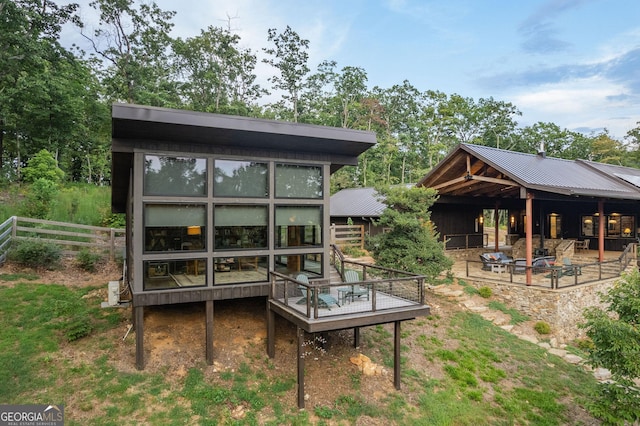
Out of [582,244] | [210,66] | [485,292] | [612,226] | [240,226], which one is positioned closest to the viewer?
[240,226]

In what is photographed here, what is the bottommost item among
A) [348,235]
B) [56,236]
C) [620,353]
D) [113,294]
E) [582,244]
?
[620,353]

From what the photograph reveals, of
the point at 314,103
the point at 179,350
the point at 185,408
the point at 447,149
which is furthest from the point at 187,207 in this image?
the point at 447,149

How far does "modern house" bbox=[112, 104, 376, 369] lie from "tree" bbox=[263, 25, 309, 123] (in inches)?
829

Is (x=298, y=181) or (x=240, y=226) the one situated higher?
(x=298, y=181)

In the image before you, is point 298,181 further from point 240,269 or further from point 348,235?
point 348,235

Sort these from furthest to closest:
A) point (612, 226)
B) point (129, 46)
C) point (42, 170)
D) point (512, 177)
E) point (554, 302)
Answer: point (129, 46), point (612, 226), point (42, 170), point (512, 177), point (554, 302)

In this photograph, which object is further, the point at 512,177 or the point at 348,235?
the point at 348,235

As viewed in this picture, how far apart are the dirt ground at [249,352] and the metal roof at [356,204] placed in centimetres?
1014

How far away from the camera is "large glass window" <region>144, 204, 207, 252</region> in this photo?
6.99m

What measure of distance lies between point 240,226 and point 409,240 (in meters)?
6.32

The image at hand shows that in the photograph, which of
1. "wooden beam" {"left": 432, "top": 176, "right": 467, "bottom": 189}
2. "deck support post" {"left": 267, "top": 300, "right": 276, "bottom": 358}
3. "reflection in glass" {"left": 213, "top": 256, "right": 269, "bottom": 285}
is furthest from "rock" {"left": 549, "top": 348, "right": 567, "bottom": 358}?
"reflection in glass" {"left": 213, "top": 256, "right": 269, "bottom": 285}

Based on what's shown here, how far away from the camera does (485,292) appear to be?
1241cm

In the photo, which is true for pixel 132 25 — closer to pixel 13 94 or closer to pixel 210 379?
pixel 13 94

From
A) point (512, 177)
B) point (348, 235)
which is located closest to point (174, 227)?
point (512, 177)
